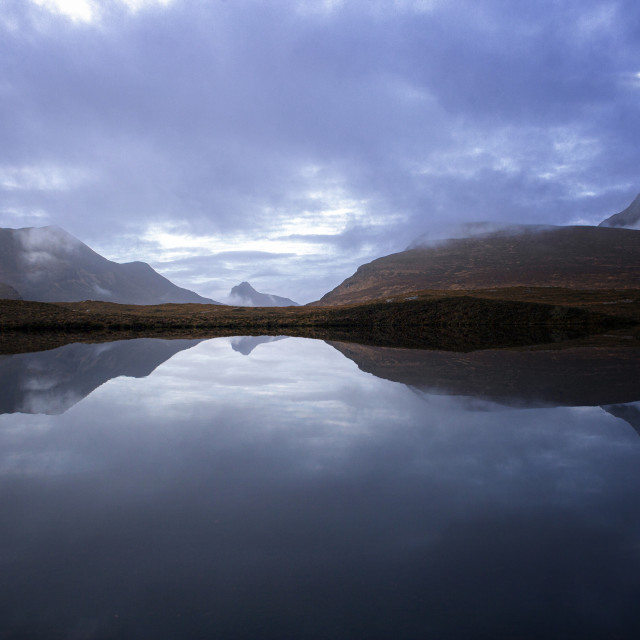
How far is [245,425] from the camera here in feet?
25.7

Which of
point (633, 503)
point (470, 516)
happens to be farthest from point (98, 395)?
point (633, 503)

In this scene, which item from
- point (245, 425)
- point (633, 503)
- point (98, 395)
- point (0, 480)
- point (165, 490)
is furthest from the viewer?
point (98, 395)

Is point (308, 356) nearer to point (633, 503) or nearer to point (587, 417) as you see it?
point (587, 417)

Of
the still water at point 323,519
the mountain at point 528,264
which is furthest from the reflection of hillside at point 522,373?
the mountain at point 528,264

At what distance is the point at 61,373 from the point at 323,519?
13.5 m

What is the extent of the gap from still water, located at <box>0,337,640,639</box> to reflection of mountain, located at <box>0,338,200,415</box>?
1.86 feet

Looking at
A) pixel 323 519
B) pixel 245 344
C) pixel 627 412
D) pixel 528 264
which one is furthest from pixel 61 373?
pixel 528 264

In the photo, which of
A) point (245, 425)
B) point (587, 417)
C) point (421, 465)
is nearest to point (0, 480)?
point (245, 425)

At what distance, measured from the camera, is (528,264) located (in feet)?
523

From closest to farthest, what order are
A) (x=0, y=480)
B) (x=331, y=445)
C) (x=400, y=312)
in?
(x=0, y=480), (x=331, y=445), (x=400, y=312)

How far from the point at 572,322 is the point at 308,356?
123 ft

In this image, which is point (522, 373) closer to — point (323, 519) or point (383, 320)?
point (323, 519)

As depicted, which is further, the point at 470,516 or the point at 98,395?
the point at 98,395

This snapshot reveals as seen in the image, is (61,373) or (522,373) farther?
(61,373)
